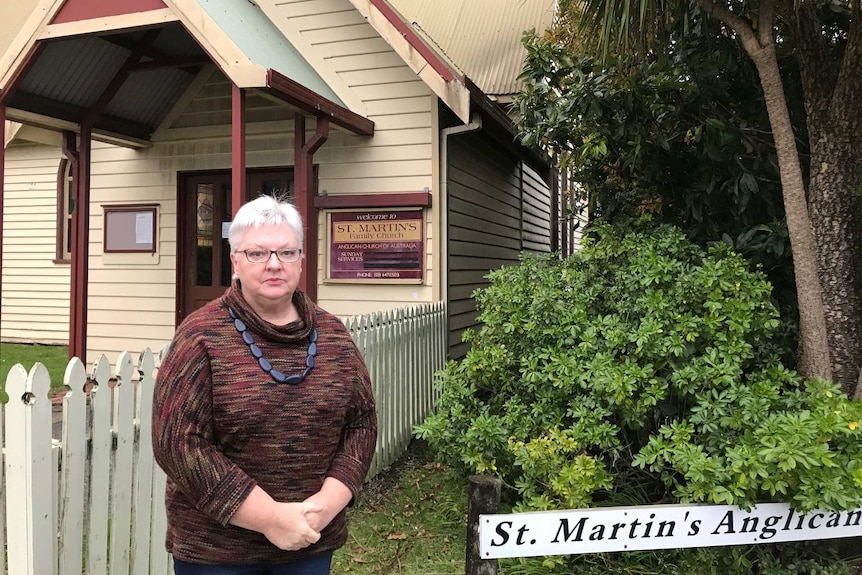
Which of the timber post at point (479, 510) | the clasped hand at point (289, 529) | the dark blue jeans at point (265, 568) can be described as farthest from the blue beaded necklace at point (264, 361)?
the timber post at point (479, 510)

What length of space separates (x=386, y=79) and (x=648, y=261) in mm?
3988

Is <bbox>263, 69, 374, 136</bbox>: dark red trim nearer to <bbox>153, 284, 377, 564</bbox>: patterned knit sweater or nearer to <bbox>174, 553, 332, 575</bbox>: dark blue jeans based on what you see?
<bbox>153, 284, 377, 564</bbox>: patterned knit sweater

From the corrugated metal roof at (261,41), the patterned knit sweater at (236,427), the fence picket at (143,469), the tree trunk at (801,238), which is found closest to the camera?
the patterned knit sweater at (236,427)

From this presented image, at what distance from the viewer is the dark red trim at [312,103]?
5.02m

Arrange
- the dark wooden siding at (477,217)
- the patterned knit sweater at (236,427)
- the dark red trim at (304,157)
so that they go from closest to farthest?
the patterned knit sweater at (236,427), the dark red trim at (304,157), the dark wooden siding at (477,217)

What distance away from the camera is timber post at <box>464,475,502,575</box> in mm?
2367

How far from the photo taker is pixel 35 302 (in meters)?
11.7

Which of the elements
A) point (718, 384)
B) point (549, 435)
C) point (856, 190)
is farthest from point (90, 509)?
point (856, 190)

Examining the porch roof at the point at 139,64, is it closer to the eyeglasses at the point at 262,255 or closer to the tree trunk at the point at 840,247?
the eyeglasses at the point at 262,255

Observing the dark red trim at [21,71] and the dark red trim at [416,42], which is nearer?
the dark red trim at [21,71]

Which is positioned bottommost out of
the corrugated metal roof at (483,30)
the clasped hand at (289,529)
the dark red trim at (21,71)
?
the clasped hand at (289,529)

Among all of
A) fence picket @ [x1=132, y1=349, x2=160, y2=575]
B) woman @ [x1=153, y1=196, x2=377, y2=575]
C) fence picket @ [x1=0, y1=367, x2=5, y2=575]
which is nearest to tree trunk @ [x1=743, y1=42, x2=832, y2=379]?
woman @ [x1=153, y1=196, x2=377, y2=575]

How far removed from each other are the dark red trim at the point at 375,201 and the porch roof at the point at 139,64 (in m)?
0.68

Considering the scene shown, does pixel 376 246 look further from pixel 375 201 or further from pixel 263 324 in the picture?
pixel 263 324
